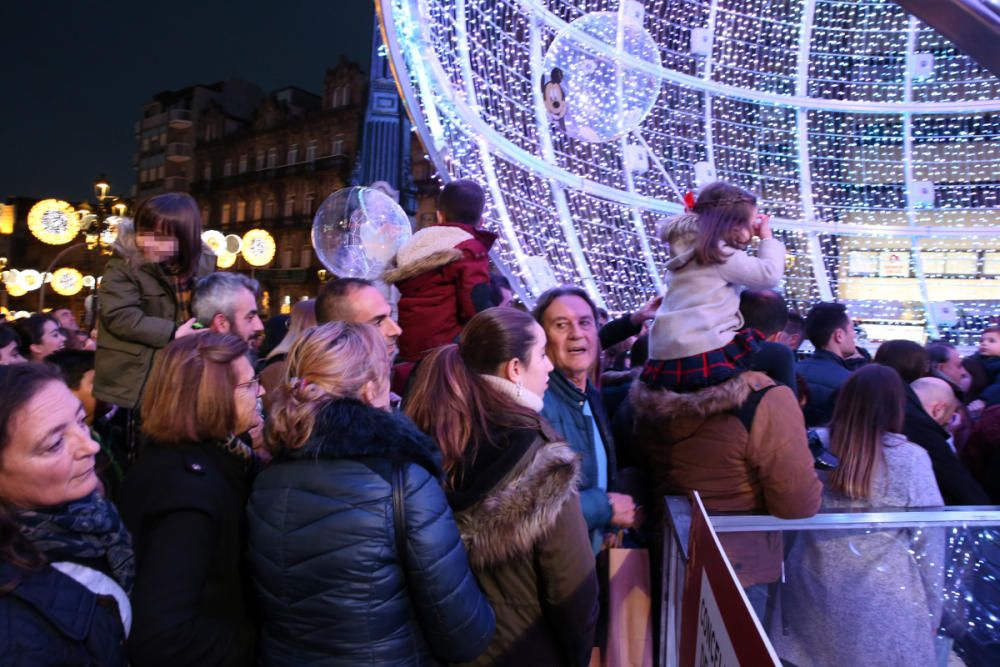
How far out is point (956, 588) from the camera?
6.34ft

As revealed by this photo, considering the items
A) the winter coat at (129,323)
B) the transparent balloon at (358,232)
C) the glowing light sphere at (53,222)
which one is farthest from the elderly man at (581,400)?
the glowing light sphere at (53,222)

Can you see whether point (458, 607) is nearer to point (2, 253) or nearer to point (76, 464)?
point (76, 464)

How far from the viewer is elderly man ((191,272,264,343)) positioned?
2586mm

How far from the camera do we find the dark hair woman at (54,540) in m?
1.17

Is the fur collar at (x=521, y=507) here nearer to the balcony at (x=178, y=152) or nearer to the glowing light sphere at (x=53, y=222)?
the glowing light sphere at (x=53, y=222)

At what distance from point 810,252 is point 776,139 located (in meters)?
1.04

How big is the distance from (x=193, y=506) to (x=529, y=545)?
2.51 ft

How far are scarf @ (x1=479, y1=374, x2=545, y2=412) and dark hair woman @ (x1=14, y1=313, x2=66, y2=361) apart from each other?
4.14 m

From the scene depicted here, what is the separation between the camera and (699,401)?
2.11 metres

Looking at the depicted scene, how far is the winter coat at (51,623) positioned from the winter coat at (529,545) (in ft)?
2.54

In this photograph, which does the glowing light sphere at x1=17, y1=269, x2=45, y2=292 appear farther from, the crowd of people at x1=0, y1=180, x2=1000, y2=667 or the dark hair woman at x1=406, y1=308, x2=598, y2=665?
the dark hair woman at x1=406, y1=308, x2=598, y2=665

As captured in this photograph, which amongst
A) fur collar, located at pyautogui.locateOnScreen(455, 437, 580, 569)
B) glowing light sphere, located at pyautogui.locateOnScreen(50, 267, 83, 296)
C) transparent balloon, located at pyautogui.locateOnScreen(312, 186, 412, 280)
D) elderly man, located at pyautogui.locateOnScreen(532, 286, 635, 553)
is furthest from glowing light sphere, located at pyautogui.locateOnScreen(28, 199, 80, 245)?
fur collar, located at pyautogui.locateOnScreen(455, 437, 580, 569)

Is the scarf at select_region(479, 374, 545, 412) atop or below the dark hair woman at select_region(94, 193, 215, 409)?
below

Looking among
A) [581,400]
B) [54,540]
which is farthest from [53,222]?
[54,540]
